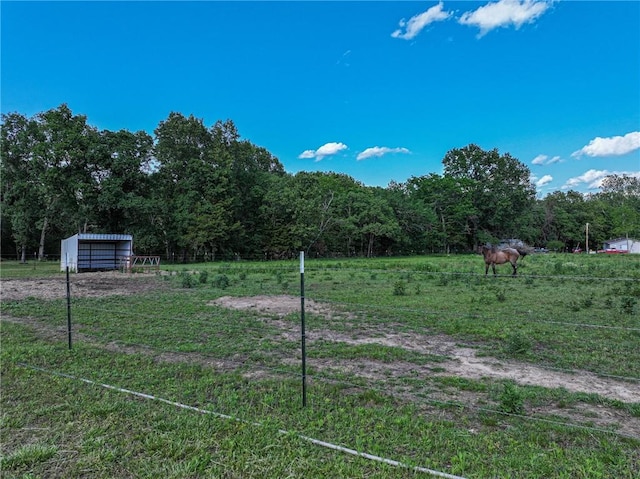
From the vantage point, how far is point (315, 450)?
2473 millimetres

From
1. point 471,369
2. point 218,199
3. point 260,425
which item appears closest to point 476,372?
point 471,369

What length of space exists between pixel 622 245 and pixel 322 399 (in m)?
68.9

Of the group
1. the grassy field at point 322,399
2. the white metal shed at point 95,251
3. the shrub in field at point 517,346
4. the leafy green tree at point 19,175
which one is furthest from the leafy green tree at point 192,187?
the shrub in field at point 517,346

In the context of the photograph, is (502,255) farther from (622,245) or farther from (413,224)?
(622,245)

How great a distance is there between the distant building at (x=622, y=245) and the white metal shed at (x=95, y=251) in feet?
192

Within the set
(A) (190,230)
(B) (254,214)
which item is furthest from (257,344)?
(B) (254,214)

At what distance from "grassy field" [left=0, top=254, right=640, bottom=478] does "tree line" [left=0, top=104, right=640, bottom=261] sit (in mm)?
24985

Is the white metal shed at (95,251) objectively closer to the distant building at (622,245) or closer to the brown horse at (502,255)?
the brown horse at (502,255)

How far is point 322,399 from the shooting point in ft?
10.9

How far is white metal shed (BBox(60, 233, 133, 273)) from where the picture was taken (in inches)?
862

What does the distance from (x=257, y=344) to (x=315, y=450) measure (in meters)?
2.95

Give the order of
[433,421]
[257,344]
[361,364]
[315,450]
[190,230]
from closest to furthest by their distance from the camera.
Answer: [315,450] < [433,421] < [361,364] < [257,344] < [190,230]

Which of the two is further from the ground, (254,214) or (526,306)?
(254,214)

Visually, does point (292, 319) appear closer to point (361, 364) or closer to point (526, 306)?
point (361, 364)
